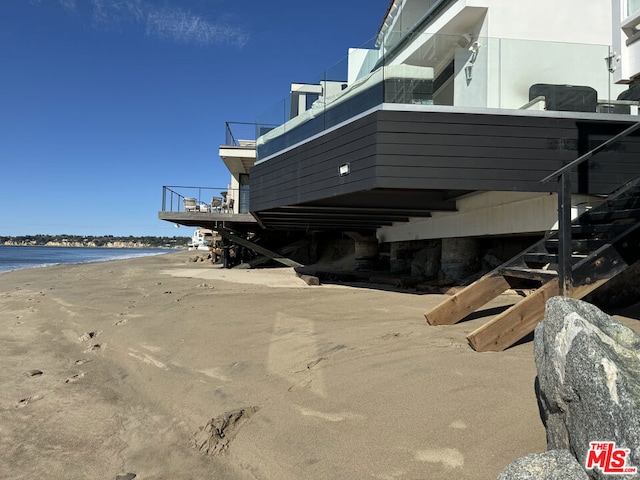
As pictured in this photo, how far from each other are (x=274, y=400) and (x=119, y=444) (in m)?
1.25

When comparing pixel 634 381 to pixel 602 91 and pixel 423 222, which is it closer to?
pixel 602 91

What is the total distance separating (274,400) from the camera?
369cm

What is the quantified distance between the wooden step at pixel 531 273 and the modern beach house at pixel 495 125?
4cm

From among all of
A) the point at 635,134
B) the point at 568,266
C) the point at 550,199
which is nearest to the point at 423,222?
the point at 550,199

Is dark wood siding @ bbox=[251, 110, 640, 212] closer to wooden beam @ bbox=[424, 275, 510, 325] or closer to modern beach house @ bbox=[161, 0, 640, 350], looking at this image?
modern beach house @ bbox=[161, 0, 640, 350]

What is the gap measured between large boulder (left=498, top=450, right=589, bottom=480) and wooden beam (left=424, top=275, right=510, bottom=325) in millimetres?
3386

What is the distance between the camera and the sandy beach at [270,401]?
109 inches

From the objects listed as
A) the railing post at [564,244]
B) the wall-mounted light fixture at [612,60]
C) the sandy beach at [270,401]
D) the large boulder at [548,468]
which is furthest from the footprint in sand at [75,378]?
the wall-mounted light fixture at [612,60]

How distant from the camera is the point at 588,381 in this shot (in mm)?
1990

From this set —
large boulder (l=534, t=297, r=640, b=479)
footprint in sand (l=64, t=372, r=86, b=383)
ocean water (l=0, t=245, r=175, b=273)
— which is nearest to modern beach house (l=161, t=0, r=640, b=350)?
large boulder (l=534, t=297, r=640, b=479)

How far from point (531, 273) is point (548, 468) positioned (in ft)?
10.5

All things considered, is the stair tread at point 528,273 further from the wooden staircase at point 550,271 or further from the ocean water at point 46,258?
the ocean water at point 46,258

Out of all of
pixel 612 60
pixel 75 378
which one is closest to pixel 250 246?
pixel 75 378

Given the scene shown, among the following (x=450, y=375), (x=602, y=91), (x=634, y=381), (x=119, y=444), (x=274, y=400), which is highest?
(x=602, y=91)
